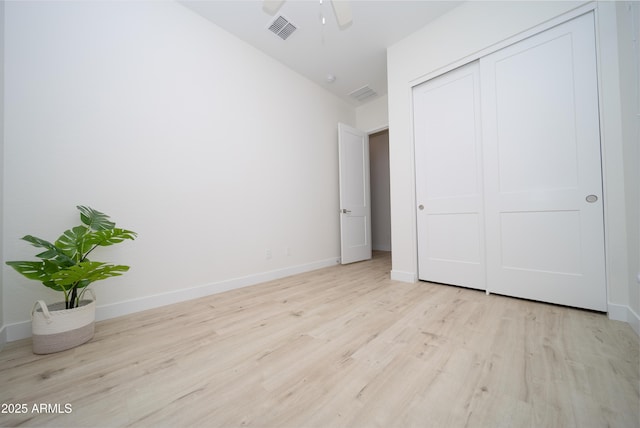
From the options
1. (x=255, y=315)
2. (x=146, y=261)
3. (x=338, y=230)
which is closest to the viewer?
(x=255, y=315)

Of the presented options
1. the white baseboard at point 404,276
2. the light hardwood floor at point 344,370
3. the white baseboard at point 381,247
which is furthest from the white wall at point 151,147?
the white baseboard at point 381,247

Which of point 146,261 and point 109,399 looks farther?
point 146,261

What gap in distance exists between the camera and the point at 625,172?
5.01 feet

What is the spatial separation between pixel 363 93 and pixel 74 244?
4.14 metres

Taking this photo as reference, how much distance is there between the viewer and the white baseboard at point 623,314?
1.41 meters

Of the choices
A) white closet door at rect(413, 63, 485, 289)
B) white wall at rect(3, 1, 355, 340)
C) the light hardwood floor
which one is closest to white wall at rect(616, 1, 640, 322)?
the light hardwood floor

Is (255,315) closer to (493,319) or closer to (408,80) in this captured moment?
(493,319)

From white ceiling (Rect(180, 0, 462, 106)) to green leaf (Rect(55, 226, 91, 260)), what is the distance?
240 cm

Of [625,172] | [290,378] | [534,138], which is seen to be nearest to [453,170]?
[534,138]

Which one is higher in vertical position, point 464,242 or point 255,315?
point 464,242

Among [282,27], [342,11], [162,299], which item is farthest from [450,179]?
[162,299]

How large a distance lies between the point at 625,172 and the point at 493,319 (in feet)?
4.44

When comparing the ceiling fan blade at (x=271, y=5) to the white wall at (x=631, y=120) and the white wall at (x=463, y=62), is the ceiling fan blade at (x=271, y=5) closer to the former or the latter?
the white wall at (x=463, y=62)

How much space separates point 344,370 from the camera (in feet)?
3.65
